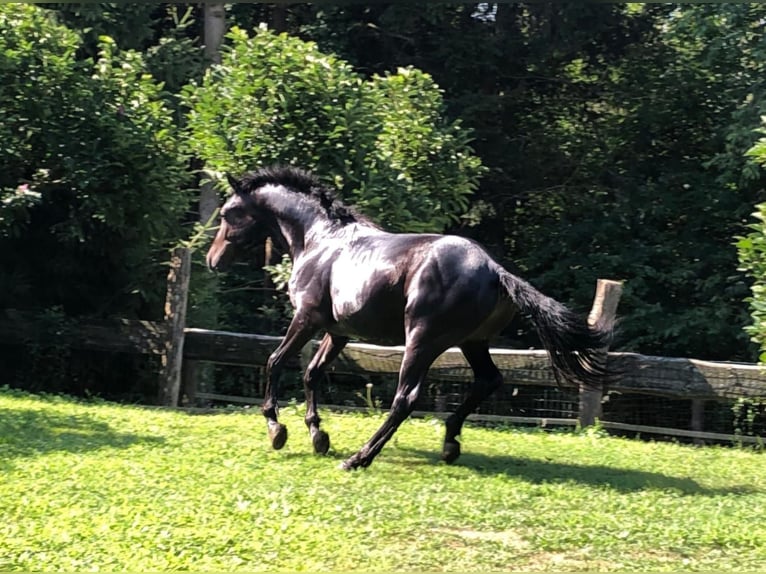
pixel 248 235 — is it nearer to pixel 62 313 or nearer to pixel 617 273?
pixel 62 313

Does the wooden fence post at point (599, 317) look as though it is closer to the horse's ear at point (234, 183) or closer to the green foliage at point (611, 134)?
the horse's ear at point (234, 183)

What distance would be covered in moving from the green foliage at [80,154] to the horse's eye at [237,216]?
11.9ft

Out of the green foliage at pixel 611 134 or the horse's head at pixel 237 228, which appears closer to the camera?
the horse's head at pixel 237 228

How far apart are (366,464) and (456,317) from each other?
124 cm

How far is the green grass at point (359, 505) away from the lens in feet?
14.8

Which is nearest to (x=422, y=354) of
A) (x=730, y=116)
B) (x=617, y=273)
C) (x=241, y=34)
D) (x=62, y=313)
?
(x=241, y=34)

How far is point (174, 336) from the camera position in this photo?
11.1m

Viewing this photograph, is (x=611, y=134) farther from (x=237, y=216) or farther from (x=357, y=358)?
(x=237, y=216)

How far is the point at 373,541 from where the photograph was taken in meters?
4.68

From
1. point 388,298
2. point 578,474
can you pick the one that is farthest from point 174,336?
point 578,474

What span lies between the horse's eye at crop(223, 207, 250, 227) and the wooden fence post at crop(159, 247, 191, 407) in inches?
130

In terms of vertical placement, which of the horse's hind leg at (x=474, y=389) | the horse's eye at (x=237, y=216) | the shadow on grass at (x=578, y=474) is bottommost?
the shadow on grass at (x=578, y=474)

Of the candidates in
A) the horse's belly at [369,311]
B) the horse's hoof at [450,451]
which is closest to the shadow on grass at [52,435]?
the horse's belly at [369,311]

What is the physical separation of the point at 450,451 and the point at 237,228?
2.81m
